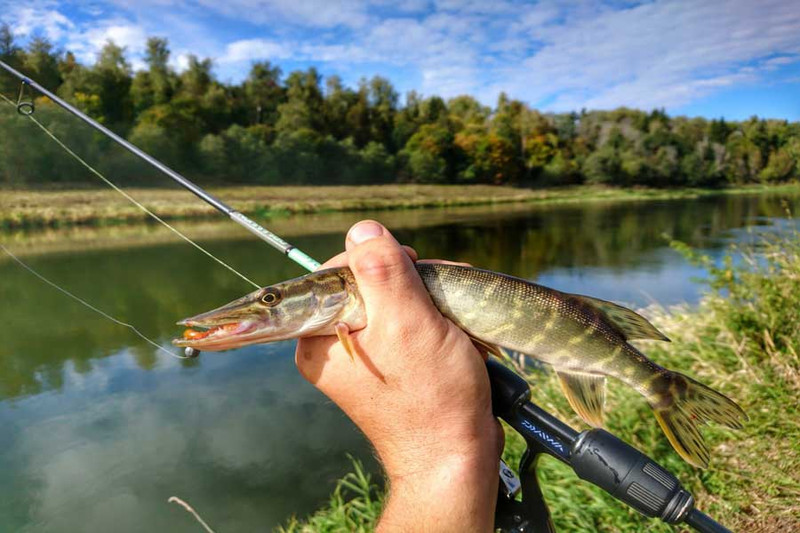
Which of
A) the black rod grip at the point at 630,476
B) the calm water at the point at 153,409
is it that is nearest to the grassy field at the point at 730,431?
the calm water at the point at 153,409

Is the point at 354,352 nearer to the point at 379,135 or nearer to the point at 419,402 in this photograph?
the point at 419,402

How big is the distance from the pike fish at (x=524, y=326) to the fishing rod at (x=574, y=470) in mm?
188

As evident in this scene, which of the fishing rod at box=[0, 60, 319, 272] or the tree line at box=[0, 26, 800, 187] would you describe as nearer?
the fishing rod at box=[0, 60, 319, 272]

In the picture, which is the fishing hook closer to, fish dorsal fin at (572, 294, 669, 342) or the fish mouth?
the fish mouth

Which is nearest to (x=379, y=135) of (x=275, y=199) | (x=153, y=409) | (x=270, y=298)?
(x=275, y=199)

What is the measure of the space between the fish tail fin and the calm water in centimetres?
387

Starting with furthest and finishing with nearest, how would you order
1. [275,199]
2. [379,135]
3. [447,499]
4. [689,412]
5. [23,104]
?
[379,135]
[275,199]
[23,104]
[689,412]
[447,499]

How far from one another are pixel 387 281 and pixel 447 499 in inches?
22.5

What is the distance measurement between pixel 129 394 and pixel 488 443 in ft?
23.3

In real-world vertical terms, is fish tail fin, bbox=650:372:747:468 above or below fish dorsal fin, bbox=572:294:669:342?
below

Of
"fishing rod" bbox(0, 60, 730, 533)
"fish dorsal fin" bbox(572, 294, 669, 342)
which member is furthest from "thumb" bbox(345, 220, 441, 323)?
"fish dorsal fin" bbox(572, 294, 669, 342)

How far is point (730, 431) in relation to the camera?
11.9 feet

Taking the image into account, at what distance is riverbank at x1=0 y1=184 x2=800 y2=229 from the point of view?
1744cm

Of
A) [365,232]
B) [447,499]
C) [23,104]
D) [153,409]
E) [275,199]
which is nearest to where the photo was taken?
[447,499]
